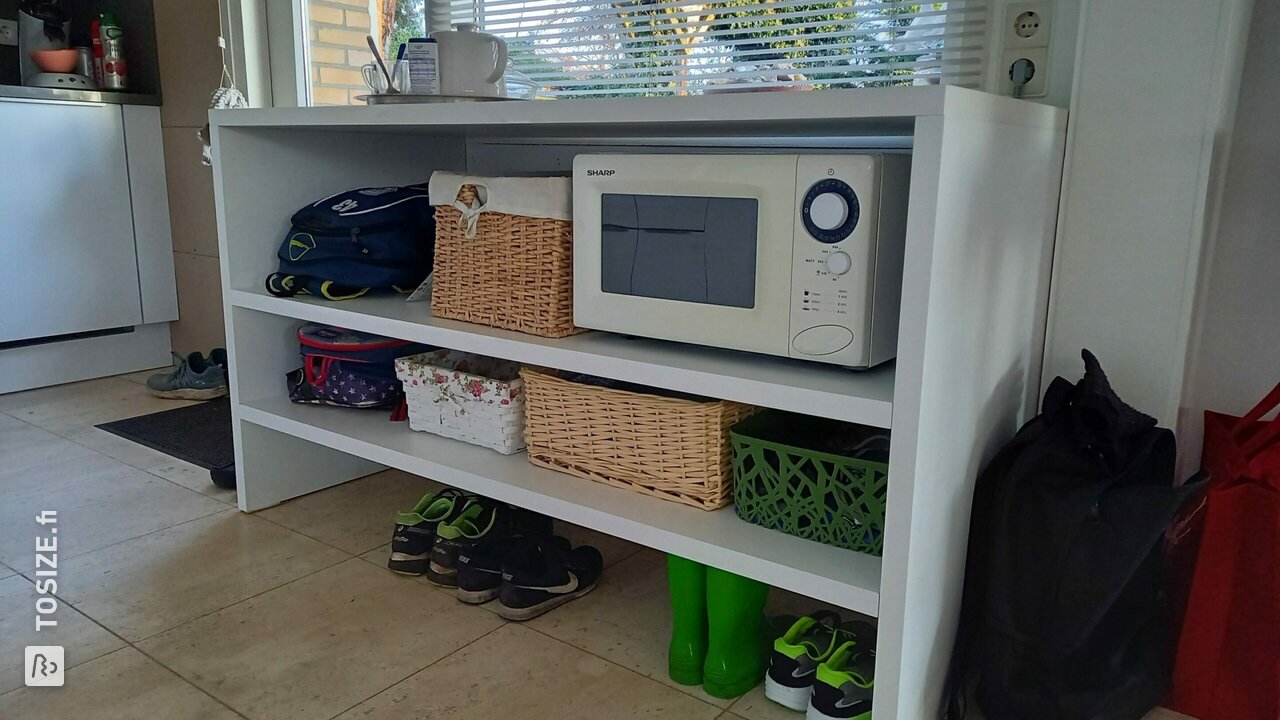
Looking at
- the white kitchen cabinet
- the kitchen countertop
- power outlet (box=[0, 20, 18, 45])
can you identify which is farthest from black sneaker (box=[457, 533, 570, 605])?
power outlet (box=[0, 20, 18, 45])

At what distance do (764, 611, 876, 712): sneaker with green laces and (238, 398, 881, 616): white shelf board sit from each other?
129 millimetres

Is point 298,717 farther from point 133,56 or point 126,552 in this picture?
point 133,56

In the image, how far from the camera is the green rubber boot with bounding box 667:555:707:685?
1.21 meters

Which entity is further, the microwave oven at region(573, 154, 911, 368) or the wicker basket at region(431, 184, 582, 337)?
the wicker basket at region(431, 184, 582, 337)

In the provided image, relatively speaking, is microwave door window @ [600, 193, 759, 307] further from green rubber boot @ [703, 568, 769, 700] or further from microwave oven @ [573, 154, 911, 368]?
green rubber boot @ [703, 568, 769, 700]

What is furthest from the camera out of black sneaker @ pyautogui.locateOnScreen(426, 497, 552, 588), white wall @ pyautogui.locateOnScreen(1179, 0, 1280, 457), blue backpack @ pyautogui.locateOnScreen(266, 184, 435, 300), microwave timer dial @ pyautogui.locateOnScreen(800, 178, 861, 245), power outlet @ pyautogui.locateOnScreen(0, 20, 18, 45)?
power outlet @ pyautogui.locateOnScreen(0, 20, 18, 45)

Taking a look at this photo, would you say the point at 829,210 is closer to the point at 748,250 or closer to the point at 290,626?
the point at 748,250

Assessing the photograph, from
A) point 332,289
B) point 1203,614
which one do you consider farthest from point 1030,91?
point 332,289

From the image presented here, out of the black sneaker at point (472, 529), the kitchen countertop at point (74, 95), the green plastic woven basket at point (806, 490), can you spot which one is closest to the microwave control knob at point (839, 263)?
the green plastic woven basket at point (806, 490)

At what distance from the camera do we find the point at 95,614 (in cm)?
139

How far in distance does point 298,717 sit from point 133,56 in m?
2.39

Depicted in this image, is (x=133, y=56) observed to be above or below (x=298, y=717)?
above

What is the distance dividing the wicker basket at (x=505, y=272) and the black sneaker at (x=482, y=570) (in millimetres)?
344

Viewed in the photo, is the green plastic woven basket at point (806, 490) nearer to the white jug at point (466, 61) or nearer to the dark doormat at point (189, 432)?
the white jug at point (466, 61)
